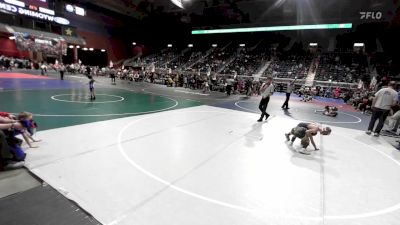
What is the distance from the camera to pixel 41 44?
2969cm

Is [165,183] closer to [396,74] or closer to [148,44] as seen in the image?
[396,74]

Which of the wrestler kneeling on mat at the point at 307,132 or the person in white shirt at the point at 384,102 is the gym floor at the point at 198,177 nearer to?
the wrestler kneeling on mat at the point at 307,132

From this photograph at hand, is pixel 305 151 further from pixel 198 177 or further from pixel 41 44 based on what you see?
pixel 41 44

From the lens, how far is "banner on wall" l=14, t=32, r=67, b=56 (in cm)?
2797

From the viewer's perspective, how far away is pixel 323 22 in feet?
79.3

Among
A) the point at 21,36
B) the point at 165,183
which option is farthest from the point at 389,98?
the point at 21,36

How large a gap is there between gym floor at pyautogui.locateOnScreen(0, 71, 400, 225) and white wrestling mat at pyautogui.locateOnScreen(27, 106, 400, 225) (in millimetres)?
14

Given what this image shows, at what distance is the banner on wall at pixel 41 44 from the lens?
28.0 meters

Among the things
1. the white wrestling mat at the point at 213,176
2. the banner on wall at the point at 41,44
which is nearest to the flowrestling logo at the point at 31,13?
the banner on wall at the point at 41,44

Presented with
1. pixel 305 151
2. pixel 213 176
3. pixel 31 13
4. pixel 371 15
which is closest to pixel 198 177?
pixel 213 176

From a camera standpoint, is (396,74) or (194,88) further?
(396,74)

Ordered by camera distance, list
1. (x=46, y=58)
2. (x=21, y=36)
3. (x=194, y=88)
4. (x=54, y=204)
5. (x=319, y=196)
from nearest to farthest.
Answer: (x=54, y=204), (x=319, y=196), (x=194, y=88), (x=21, y=36), (x=46, y=58)

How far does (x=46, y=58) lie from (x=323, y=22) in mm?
33730

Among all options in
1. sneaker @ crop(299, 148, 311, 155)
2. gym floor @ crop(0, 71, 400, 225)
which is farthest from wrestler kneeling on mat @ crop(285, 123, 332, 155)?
gym floor @ crop(0, 71, 400, 225)
